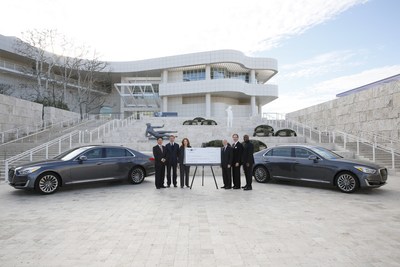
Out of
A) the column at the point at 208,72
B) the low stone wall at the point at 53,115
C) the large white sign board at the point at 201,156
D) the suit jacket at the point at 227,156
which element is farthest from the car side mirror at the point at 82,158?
the column at the point at 208,72

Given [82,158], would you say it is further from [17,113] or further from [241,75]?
[241,75]

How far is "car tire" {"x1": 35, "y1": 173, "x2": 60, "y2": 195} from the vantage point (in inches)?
311

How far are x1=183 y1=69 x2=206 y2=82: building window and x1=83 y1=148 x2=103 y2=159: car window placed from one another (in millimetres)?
39378

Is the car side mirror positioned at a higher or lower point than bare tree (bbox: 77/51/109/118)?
lower

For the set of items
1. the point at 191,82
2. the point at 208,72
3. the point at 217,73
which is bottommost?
the point at 191,82

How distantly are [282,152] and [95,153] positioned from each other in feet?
22.0

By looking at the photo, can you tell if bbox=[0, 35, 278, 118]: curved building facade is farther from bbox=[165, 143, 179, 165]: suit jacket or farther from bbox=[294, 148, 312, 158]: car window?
bbox=[294, 148, 312, 158]: car window

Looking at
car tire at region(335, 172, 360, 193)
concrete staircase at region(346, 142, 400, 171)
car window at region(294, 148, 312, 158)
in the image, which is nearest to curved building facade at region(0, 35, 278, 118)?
concrete staircase at region(346, 142, 400, 171)

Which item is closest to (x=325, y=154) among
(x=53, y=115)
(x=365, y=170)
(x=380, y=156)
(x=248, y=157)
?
(x=365, y=170)

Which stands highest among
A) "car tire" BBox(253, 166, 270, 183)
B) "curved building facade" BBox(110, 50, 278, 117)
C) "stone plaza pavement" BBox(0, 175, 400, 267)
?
"curved building facade" BBox(110, 50, 278, 117)

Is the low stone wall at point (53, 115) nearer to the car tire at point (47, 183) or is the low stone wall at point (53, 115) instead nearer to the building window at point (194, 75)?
the car tire at point (47, 183)

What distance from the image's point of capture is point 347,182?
8141 mm

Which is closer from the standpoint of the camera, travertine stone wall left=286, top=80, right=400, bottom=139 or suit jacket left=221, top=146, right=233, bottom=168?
suit jacket left=221, top=146, right=233, bottom=168

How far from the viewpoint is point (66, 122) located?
97.5 ft
